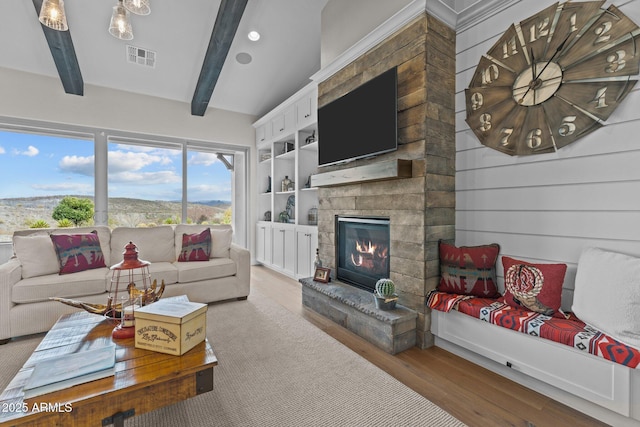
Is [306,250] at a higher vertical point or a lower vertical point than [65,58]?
lower

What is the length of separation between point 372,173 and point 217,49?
279 cm

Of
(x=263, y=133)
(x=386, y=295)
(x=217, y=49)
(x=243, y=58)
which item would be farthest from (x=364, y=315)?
(x=263, y=133)

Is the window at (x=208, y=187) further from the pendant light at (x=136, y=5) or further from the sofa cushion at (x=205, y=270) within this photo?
the pendant light at (x=136, y=5)

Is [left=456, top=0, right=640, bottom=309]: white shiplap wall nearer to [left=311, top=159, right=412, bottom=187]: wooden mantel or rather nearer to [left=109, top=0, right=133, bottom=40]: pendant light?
[left=311, top=159, right=412, bottom=187]: wooden mantel

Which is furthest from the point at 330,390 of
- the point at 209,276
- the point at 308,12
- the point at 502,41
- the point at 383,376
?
the point at 308,12

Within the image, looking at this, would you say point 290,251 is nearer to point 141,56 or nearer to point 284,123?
point 284,123

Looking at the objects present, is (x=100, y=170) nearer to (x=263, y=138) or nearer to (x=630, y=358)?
(x=263, y=138)

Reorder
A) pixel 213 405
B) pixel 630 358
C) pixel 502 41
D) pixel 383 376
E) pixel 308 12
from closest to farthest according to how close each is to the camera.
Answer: pixel 630 358
pixel 213 405
pixel 383 376
pixel 502 41
pixel 308 12

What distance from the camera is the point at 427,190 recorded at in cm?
230

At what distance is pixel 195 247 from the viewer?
11.2ft

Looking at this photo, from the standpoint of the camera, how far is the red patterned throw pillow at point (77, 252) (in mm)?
2770

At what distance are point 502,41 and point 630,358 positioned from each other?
6.92 ft

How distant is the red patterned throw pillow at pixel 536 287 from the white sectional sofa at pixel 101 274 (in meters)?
2.60

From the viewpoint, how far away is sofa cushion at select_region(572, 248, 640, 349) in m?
1.44
